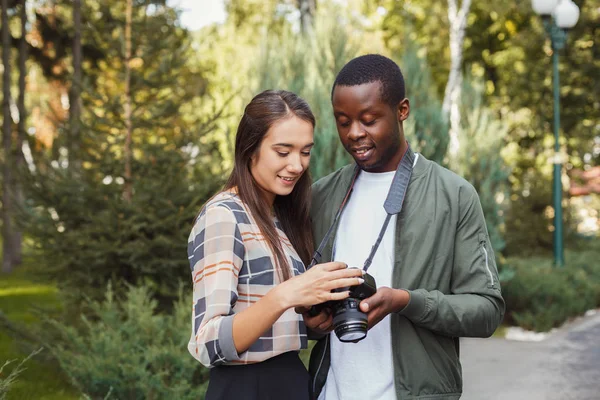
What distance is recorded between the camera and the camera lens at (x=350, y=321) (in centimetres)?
205

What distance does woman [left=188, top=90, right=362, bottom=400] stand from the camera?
6.86 ft

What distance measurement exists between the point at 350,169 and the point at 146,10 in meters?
6.24

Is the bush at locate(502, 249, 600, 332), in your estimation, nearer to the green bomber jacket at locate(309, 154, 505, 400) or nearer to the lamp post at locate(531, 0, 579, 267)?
the lamp post at locate(531, 0, 579, 267)

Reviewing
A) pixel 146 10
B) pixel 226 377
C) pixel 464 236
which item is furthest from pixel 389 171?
pixel 146 10

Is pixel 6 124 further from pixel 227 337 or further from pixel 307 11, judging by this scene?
pixel 227 337

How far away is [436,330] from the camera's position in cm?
234

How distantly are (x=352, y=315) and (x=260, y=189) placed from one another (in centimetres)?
66

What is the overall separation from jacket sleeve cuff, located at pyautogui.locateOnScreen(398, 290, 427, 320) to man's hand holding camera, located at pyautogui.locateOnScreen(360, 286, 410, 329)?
18 mm

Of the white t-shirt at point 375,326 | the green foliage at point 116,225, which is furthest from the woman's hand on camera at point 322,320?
the green foliage at point 116,225

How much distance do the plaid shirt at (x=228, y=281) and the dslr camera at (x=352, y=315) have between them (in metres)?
0.31

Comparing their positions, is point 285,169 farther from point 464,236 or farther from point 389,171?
point 464,236

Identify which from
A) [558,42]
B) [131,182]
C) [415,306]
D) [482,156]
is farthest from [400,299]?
[558,42]

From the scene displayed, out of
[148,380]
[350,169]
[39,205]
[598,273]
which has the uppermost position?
[350,169]

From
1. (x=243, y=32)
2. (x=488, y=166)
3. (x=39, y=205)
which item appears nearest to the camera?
(x=39, y=205)
